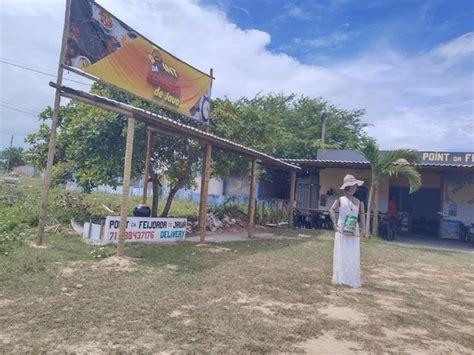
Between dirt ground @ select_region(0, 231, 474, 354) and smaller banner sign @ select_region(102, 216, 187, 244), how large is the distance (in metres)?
0.65

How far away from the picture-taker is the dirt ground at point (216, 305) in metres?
3.54

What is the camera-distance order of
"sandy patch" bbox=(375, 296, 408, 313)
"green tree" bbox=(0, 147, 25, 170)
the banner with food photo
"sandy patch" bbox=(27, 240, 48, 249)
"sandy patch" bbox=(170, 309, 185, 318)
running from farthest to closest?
"green tree" bbox=(0, 147, 25, 170)
the banner with food photo
"sandy patch" bbox=(27, 240, 48, 249)
"sandy patch" bbox=(375, 296, 408, 313)
"sandy patch" bbox=(170, 309, 185, 318)

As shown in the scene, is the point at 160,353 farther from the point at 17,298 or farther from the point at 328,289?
the point at 328,289

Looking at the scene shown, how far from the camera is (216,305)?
4.63 meters

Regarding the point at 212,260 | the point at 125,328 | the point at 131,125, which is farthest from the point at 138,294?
the point at 131,125

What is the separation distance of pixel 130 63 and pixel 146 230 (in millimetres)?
3890

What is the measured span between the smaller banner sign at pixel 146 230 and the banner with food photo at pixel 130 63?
3028mm

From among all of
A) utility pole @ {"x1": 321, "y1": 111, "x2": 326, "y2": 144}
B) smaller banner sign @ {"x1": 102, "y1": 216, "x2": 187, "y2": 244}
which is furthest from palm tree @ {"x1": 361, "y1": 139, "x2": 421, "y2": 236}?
utility pole @ {"x1": 321, "y1": 111, "x2": 326, "y2": 144}

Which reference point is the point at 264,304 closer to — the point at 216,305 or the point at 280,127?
the point at 216,305

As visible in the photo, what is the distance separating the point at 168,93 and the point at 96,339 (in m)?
8.06

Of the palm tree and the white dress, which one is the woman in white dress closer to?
the white dress

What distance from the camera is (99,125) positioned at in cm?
1016

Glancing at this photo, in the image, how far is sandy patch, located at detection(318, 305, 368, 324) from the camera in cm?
449

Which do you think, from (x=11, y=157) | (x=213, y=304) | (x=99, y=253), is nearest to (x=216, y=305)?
(x=213, y=304)
